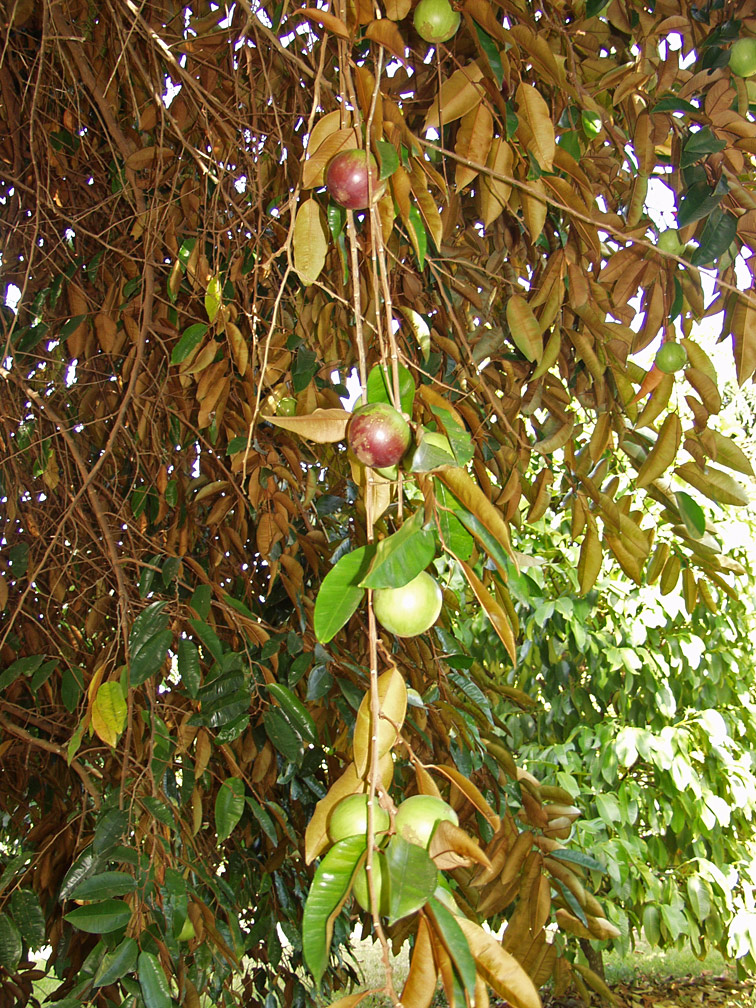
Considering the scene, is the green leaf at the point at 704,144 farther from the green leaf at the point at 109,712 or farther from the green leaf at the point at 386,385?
the green leaf at the point at 109,712

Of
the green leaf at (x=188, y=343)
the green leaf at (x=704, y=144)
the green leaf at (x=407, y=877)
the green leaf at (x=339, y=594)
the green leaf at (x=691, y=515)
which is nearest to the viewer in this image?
the green leaf at (x=407, y=877)

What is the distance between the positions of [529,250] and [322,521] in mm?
683

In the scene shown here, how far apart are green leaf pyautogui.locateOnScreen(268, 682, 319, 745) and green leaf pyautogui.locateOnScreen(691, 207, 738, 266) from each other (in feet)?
2.61

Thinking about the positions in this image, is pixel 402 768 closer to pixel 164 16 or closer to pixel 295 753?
pixel 295 753

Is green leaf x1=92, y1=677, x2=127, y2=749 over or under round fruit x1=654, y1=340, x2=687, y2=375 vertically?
under

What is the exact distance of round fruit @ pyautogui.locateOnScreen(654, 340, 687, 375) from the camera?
1021 mm

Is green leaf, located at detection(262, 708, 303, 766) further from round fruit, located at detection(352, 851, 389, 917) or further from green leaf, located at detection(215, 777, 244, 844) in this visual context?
round fruit, located at detection(352, 851, 389, 917)

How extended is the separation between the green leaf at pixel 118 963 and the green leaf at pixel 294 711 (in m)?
0.35

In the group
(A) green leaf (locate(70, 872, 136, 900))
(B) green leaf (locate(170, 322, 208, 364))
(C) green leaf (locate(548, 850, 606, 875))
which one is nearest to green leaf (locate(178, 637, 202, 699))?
(A) green leaf (locate(70, 872, 136, 900))

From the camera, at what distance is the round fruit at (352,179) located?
646 millimetres

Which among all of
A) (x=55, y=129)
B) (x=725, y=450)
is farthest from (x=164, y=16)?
(x=725, y=450)

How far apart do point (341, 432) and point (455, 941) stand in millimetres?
334

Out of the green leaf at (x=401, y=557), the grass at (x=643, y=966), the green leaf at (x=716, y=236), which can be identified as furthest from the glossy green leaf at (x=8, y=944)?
the grass at (x=643, y=966)

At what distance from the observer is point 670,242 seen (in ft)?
3.59
